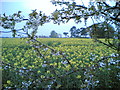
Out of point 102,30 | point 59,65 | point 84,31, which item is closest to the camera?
point 102,30

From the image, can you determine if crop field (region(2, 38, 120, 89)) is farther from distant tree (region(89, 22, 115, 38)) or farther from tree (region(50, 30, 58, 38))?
distant tree (region(89, 22, 115, 38))

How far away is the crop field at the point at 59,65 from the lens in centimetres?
208

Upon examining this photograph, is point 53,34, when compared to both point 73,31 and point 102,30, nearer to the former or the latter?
point 73,31

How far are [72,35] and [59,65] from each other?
1.08 ft

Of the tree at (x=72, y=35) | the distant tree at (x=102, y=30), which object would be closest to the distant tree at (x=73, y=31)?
the tree at (x=72, y=35)

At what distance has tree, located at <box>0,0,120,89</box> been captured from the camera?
185 centimetres

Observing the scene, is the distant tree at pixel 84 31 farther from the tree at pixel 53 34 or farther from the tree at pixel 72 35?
the tree at pixel 53 34

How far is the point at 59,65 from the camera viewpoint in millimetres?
2166

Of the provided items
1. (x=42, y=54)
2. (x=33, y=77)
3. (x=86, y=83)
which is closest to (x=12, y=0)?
(x=42, y=54)

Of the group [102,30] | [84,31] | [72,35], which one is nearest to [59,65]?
[72,35]

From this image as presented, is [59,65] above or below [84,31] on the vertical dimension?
below

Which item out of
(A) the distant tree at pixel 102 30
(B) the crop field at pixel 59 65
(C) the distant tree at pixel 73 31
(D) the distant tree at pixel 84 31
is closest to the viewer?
(A) the distant tree at pixel 102 30

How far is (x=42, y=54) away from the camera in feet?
6.68

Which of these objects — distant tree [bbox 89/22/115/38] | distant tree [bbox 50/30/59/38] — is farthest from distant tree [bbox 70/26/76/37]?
distant tree [bbox 89/22/115/38]
